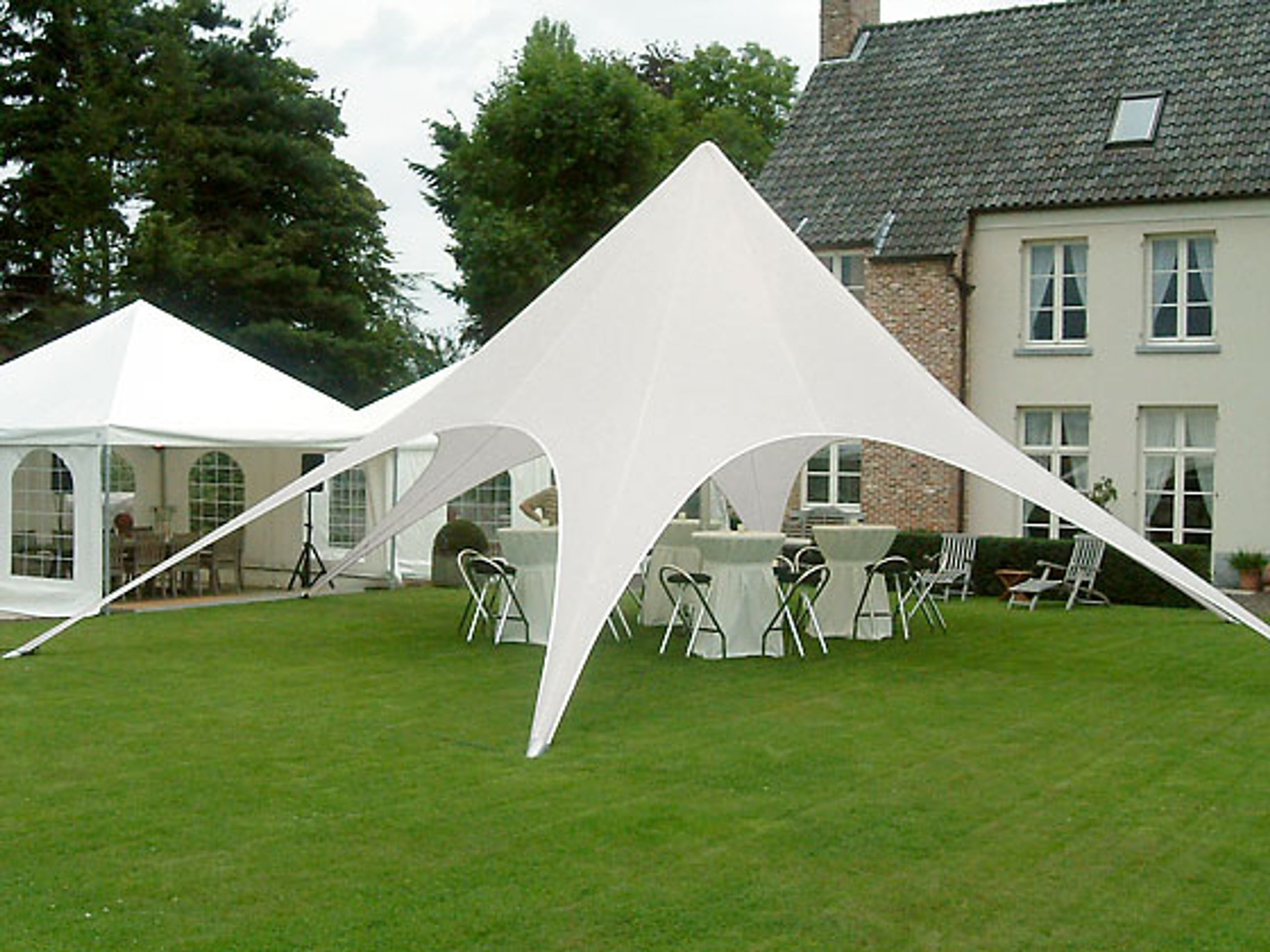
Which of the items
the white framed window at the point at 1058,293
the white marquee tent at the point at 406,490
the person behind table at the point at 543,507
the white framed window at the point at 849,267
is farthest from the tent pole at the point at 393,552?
the white framed window at the point at 1058,293

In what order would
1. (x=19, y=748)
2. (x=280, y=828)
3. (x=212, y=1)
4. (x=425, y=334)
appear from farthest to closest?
(x=425, y=334)
(x=212, y=1)
(x=19, y=748)
(x=280, y=828)

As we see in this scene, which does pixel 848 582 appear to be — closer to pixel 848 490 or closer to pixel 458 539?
pixel 458 539

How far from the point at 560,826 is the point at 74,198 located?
23247 millimetres

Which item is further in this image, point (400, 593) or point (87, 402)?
point (400, 593)

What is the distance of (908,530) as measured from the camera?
18.2m

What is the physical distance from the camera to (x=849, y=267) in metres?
19.8

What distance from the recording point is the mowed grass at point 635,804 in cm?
485

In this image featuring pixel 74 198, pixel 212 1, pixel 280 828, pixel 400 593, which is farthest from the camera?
pixel 212 1

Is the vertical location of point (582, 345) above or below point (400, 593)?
above

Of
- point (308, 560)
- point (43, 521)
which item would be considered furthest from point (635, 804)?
point (308, 560)

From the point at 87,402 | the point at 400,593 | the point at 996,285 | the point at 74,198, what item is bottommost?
the point at 400,593

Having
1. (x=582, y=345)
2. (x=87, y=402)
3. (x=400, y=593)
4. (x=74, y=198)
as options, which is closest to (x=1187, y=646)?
(x=582, y=345)

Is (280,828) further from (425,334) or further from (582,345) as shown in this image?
(425,334)

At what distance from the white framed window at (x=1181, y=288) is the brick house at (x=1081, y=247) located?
0.02m
